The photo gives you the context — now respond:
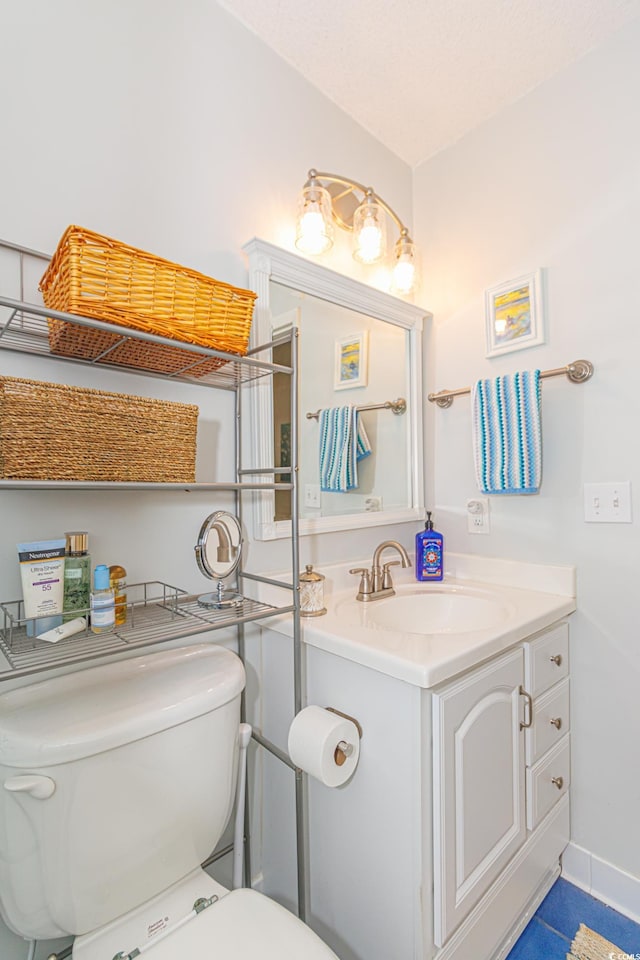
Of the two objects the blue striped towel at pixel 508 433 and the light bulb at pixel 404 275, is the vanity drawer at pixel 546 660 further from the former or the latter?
the light bulb at pixel 404 275

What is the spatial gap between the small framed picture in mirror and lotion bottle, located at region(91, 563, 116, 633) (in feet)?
3.20

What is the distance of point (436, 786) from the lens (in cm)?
91

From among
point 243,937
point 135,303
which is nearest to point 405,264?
point 135,303

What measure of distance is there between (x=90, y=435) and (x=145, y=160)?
0.77 metres

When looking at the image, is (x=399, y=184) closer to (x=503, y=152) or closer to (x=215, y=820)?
(x=503, y=152)

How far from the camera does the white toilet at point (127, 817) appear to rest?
738mm

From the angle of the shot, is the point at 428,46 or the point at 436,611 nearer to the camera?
the point at 428,46

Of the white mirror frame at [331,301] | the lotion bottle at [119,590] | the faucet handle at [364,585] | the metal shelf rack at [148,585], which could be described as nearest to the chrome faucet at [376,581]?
the faucet handle at [364,585]

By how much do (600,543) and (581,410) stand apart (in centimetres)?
40

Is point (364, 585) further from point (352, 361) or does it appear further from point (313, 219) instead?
point (313, 219)

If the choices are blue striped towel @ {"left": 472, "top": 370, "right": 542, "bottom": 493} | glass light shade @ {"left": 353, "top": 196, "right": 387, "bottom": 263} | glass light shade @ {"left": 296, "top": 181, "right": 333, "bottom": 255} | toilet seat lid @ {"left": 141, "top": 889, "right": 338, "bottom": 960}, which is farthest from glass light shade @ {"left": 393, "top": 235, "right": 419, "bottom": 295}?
toilet seat lid @ {"left": 141, "top": 889, "right": 338, "bottom": 960}

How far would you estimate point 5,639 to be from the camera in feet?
2.69

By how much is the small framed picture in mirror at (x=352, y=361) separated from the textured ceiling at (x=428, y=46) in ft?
2.60

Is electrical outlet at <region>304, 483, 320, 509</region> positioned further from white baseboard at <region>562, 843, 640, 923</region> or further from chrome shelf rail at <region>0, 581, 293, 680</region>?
white baseboard at <region>562, 843, 640, 923</region>
